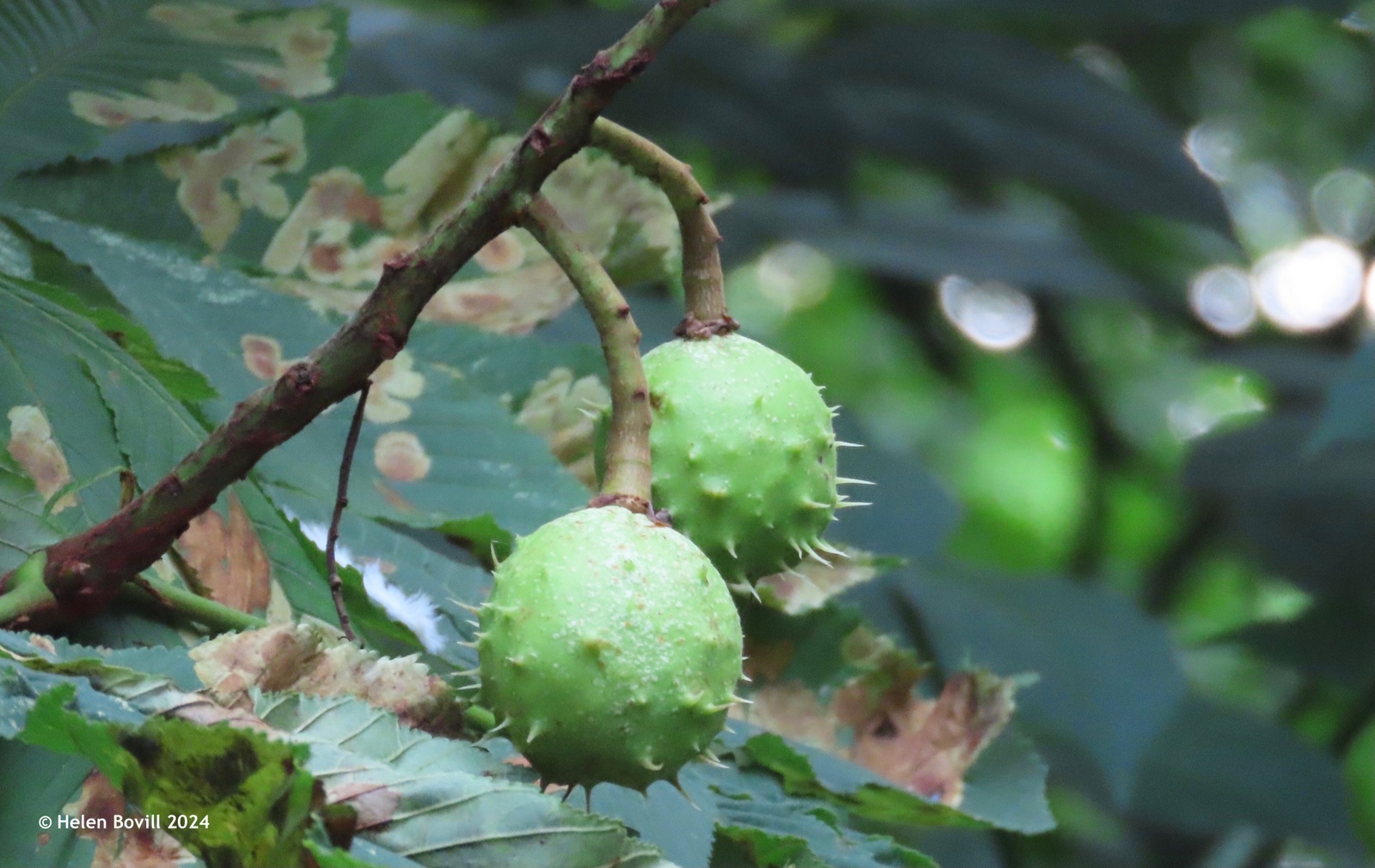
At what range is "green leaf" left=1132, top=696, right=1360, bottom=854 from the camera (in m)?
2.87

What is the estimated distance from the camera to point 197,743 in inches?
28.8

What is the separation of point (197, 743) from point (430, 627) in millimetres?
456

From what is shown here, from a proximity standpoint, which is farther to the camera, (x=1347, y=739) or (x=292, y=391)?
(x=1347, y=739)

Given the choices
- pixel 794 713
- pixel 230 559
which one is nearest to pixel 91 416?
pixel 230 559

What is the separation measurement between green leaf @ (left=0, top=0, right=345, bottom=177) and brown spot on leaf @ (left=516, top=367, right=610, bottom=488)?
40 cm

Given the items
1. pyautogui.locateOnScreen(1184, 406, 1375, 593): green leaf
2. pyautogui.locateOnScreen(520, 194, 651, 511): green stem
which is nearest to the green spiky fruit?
pyautogui.locateOnScreen(520, 194, 651, 511): green stem

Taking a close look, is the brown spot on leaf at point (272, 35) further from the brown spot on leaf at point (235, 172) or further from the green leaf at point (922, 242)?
the green leaf at point (922, 242)

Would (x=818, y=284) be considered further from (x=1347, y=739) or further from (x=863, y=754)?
(x=863, y=754)

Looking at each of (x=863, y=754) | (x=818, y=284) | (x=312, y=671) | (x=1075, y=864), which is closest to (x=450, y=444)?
(x=312, y=671)

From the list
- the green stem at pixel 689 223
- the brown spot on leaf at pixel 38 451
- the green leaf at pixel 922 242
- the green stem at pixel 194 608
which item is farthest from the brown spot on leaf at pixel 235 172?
the green leaf at pixel 922 242

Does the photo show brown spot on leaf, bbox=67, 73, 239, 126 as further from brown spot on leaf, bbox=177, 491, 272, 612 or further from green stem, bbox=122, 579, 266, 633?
green stem, bbox=122, 579, 266, 633

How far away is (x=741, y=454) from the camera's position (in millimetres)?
937

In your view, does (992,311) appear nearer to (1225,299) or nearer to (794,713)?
(1225,299)

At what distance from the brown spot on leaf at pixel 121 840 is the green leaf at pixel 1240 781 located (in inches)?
99.2
